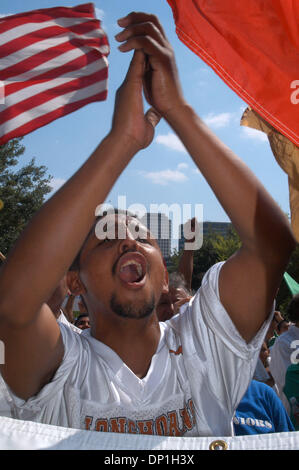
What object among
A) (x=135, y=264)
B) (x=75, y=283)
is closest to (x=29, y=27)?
(x=75, y=283)

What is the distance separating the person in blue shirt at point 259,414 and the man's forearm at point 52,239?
3.90 ft

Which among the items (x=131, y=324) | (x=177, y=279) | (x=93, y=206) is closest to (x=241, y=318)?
(x=131, y=324)

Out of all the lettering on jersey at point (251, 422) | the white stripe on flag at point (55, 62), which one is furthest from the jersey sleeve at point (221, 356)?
the white stripe on flag at point (55, 62)

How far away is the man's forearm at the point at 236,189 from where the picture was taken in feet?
5.22

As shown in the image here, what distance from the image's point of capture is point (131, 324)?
1851 millimetres

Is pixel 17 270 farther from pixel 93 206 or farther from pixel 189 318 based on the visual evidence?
pixel 189 318

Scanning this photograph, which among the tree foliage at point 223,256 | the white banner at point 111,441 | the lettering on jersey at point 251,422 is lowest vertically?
the tree foliage at point 223,256

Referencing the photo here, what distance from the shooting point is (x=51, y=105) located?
2.85 meters

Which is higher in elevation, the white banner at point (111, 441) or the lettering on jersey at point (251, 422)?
the white banner at point (111, 441)

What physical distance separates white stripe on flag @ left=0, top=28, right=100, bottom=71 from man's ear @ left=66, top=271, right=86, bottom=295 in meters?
1.48

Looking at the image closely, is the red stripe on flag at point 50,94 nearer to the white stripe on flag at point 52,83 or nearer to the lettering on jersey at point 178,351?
the white stripe on flag at point 52,83

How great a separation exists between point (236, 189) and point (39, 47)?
1.93 metres

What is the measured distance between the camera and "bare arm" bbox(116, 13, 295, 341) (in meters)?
1.60
